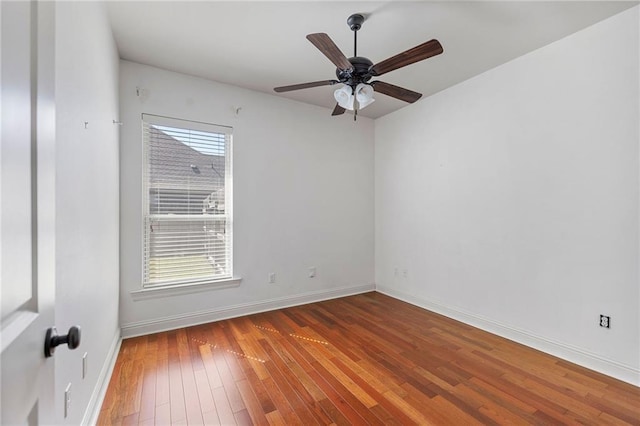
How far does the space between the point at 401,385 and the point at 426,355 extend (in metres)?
0.57

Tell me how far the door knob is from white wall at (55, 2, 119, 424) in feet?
0.54

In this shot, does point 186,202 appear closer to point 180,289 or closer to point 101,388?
point 180,289

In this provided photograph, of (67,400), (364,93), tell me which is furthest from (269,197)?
(67,400)

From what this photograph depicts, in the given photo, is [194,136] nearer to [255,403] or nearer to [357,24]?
[357,24]

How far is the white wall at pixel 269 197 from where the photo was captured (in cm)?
297

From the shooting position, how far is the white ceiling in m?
2.20

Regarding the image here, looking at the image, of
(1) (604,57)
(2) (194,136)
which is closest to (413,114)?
(1) (604,57)

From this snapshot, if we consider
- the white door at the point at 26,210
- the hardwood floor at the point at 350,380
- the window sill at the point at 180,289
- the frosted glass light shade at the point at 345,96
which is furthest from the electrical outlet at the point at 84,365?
the frosted glass light shade at the point at 345,96

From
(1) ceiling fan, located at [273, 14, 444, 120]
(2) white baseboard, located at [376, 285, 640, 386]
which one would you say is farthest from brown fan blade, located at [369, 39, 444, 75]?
(2) white baseboard, located at [376, 285, 640, 386]

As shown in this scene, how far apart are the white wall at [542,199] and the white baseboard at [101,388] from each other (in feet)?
11.1

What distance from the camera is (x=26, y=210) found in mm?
604

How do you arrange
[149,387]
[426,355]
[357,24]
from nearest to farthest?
[149,387]
[357,24]
[426,355]

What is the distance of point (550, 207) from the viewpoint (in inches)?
104

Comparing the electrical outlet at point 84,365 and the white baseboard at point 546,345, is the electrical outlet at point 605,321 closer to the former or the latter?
the white baseboard at point 546,345
